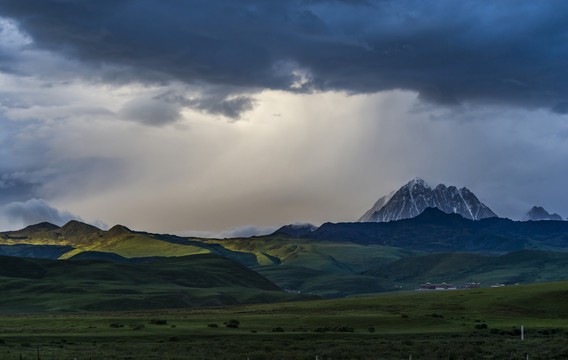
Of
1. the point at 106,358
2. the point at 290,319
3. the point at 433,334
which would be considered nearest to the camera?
the point at 106,358

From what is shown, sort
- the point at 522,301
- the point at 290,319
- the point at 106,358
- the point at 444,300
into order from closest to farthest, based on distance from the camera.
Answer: the point at 106,358 < the point at 290,319 < the point at 522,301 < the point at 444,300

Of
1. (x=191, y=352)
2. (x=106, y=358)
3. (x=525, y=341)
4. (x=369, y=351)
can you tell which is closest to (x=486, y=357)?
(x=369, y=351)

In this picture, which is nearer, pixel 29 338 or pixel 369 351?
pixel 369 351

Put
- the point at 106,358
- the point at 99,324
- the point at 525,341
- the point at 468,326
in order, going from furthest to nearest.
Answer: the point at 99,324
the point at 468,326
the point at 525,341
the point at 106,358

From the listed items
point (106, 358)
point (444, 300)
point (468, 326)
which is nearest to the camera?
point (106, 358)

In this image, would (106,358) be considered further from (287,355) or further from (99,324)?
(99,324)

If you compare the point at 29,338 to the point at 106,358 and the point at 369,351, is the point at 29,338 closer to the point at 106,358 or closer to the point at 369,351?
the point at 106,358

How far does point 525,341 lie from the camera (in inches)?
3676

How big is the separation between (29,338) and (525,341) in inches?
2793

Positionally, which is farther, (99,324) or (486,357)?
(99,324)

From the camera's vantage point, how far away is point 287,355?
78562mm

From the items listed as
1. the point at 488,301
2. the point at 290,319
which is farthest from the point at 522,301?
the point at 290,319

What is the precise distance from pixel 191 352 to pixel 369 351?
21715mm

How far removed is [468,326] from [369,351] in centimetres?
4648
